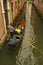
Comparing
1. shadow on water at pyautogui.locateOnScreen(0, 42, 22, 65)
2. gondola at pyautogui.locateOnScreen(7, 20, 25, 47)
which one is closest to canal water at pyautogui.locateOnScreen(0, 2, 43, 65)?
shadow on water at pyautogui.locateOnScreen(0, 42, 22, 65)

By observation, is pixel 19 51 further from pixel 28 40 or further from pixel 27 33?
pixel 27 33

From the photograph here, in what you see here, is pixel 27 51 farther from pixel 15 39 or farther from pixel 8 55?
pixel 8 55

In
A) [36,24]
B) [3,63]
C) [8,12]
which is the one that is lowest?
[3,63]

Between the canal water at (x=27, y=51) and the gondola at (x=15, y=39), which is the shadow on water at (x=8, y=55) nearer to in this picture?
the canal water at (x=27, y=51)

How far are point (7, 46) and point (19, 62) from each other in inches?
83.3

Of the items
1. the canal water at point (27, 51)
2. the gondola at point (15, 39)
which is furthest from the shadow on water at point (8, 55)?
the gondola at point (15, 39)

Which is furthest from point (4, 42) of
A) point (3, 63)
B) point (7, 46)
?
point (3, 63)

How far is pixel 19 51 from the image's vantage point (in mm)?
14211

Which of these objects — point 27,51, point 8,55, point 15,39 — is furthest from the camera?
point 15,39

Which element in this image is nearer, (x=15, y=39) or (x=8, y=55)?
(x=8, y=55)

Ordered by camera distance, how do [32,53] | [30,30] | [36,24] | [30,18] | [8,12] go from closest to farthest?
[32,53]
[8,12]
[30,30]
[36,24]
[30,18]

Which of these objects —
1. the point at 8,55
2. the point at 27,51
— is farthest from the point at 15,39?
the point at 8,55

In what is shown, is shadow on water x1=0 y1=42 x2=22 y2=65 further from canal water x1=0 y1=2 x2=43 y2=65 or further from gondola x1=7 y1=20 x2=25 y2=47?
gondola x1=7 y1=20 x2=25 y2=47

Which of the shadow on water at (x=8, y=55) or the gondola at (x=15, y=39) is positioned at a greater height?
the gondola at (x=15, y=39)
